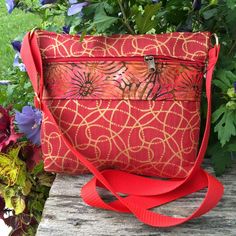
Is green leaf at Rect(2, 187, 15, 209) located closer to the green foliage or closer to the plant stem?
the green foliage

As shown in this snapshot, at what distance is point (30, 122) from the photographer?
5.01 feet

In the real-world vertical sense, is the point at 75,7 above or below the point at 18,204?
above

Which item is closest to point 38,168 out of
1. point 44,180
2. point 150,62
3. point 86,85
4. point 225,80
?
point 44,180

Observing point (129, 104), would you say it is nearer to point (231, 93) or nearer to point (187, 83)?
point (187, 83)

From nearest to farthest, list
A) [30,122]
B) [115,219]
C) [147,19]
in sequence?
[115,219], [147,19], [30,122]

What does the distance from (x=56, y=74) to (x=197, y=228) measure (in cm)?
54

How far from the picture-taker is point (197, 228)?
4.11 feet

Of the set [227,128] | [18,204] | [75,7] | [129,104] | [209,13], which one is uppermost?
[75,7]

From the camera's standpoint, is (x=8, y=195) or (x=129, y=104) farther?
(x=8, y=195)

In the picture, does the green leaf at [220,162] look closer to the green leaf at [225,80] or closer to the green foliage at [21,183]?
the green leaf at [225,80]

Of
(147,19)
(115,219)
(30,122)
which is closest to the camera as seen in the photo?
(115,219)

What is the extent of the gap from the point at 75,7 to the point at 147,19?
198 mm

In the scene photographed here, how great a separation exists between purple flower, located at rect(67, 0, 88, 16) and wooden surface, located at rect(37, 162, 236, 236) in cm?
47

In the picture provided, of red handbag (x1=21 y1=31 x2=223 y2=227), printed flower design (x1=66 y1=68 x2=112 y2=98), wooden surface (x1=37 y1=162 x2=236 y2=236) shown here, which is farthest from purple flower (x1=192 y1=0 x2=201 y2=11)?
→ wooden surface (x1=37 y1=162 x2=236 y2=236)
